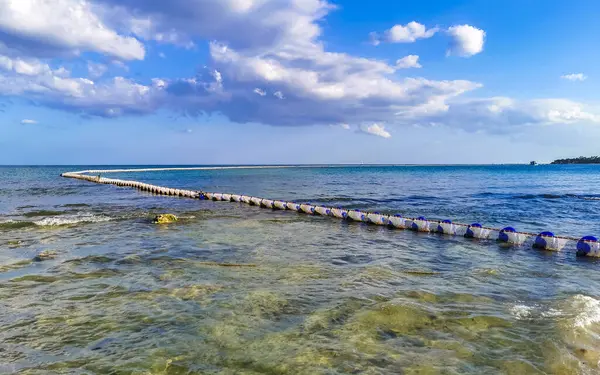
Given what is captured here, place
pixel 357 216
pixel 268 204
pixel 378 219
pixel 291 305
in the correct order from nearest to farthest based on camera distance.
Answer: pixel 291 305
pixel 378 219
pixel 357 216
pixel 268 204

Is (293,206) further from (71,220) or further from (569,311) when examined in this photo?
(569,311)

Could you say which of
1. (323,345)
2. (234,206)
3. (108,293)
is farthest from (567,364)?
(234,206)

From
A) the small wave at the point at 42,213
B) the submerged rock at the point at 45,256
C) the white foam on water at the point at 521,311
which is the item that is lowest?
the small wave at the point at 42,213

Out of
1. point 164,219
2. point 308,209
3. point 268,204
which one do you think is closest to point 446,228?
point 308,209

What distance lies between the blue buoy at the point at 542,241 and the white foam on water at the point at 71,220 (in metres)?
27.1

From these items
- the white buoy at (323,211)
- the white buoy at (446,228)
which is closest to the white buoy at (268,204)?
the white buoy at (323,211)

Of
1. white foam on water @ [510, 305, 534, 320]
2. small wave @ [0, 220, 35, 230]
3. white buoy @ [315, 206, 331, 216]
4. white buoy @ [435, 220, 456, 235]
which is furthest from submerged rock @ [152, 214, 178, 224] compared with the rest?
white foam on water @ [510, 305, 534, 320]

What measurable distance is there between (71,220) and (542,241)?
96.9 ft

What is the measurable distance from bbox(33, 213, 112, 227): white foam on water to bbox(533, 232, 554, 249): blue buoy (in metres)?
27.1

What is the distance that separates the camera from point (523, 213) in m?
33.0

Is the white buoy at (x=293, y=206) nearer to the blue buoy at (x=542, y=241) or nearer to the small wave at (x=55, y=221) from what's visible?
the small wave at (x=55, y=221)

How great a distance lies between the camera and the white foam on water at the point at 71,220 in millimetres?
25625

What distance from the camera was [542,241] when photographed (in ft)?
61.4

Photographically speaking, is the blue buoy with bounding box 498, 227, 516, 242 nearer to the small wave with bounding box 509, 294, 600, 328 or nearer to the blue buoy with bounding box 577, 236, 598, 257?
the blue buoy with bounding box 577, 236, 598, 257
